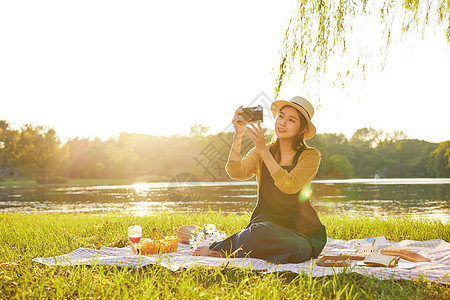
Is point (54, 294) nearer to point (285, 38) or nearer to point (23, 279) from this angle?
point (23, 279)

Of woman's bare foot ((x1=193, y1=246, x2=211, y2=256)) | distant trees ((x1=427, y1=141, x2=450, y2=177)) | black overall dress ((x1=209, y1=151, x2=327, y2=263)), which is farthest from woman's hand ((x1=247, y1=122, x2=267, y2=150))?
distant trees ((x1=427, y1=141, x2=450, y2=177))

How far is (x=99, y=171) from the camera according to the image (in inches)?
2034

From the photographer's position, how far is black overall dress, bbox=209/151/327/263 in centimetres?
367

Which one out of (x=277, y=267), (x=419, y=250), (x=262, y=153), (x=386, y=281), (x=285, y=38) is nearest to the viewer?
(x=386, y=281)

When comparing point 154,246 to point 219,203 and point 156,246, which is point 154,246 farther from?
point 219,203

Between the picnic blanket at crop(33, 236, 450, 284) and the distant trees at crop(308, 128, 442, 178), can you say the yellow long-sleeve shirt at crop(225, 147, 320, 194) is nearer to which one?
the picnic blanket at crop(33, 236, 450, 284)

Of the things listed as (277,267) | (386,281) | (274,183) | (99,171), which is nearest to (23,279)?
(277,267)

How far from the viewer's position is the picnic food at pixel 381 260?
136 inches

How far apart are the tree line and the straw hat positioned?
40068 mm

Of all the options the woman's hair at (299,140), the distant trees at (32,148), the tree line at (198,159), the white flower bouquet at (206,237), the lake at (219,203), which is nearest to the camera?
the woman's hair at (299,140)

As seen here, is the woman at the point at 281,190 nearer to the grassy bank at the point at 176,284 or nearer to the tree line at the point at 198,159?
the grassy bank at the point at 176,284

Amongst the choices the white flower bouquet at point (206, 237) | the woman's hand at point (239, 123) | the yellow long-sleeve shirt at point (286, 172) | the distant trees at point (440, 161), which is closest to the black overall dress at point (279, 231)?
the yellow long-sleeve shirt at point (286, 172)

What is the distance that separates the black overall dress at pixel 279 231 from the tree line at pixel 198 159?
40099 millimetres

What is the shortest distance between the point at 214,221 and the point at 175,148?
1907 inches
